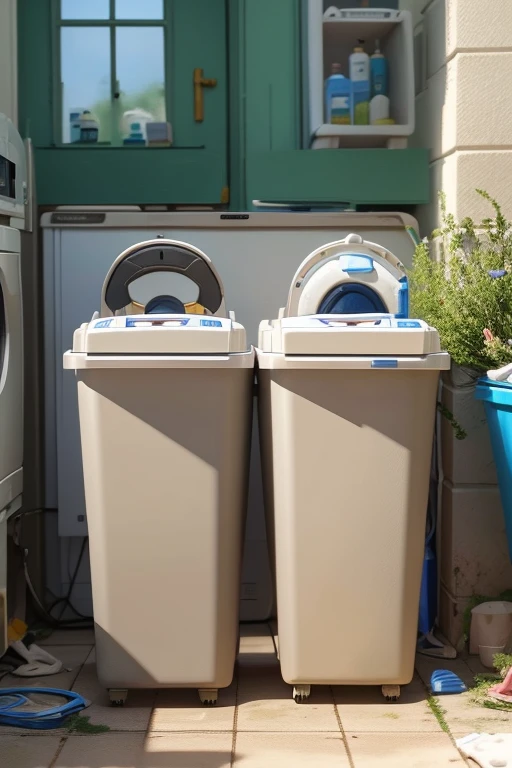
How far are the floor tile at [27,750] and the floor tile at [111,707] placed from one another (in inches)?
6.0

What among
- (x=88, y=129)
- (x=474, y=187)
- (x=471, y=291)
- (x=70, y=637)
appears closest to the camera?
(x=471, y=291)

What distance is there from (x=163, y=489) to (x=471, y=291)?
985mm

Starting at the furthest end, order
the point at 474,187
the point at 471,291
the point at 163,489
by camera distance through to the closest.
Answer: the point at 474,187
the point at 471,291
the point at 163,489

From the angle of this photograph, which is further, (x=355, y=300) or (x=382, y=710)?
(x=355, y=300)

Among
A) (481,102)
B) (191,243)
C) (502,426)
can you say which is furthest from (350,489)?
(481,102)

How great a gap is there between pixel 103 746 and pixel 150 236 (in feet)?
5.34

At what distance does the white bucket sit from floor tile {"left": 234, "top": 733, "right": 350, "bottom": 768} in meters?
0.65

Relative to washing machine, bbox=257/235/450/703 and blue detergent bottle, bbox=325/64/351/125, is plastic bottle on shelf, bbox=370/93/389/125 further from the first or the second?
washing machine, bbox=257/235/450/703

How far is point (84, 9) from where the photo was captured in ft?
12.3

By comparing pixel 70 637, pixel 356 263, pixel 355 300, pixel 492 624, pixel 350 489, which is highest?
pixel 356 263

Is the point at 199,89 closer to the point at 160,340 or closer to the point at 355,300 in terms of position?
the point at 355,300

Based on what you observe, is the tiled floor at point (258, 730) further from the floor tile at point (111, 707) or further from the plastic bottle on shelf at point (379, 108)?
the plastic bottle on shelf at point (379, 108)

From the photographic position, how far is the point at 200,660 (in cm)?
254

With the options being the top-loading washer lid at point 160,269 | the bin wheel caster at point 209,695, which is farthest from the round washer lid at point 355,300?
the bin wheel caster at point 209,695
